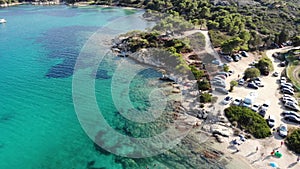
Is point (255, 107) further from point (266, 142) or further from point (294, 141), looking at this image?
point (294, 141)

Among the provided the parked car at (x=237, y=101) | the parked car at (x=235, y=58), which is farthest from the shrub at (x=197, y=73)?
the parked car at (x=235, y=58)

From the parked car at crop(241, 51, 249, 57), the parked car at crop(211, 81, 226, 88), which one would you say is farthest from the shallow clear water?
the parked car at crop(241, 51, 249, 57)

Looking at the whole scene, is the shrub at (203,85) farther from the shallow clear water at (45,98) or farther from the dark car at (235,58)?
the dark car at (235,58)

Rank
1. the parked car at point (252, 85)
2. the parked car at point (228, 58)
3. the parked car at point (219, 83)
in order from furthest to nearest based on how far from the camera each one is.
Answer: the parked car at point (228, 58), the parked car at point (252, 85), the parked car at point (219, 83)

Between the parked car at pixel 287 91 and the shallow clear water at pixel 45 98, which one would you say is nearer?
the shallow clear water at pixel 45 98

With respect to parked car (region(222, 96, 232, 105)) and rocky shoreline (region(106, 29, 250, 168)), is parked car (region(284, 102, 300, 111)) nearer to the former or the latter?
parked car (region(222, 96, 232, 105))

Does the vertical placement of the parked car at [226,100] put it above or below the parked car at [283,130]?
above

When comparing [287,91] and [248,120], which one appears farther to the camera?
[287,91]

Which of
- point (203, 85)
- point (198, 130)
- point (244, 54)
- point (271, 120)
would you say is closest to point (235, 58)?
point (244, 54)
